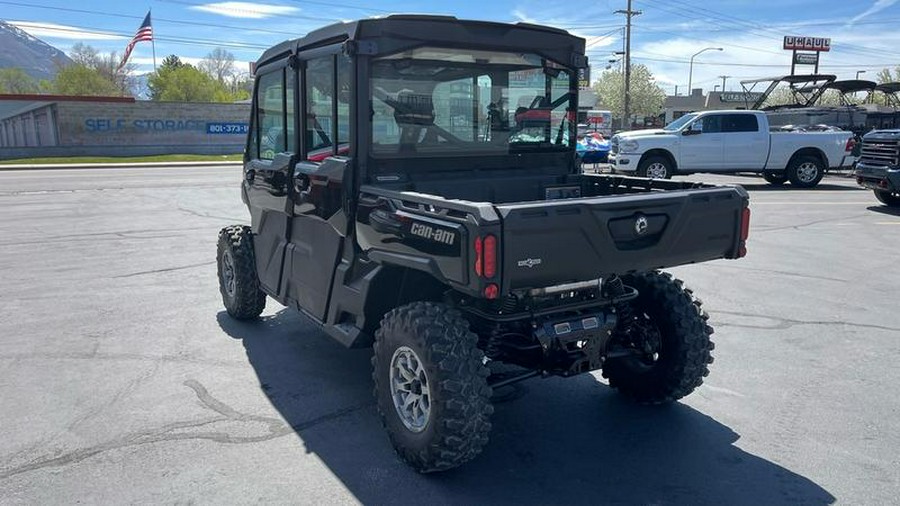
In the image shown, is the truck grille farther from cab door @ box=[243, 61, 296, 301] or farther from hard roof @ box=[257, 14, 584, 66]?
cab door @ box=[243, 61, 296, 301]

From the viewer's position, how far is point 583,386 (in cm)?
493

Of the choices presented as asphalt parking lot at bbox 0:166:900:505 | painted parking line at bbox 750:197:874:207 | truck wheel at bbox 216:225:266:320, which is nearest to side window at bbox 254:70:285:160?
truck wheel at bbox 216:225:266:320

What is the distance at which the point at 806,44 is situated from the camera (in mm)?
57812

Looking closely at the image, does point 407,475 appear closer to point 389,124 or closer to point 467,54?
point 389,124

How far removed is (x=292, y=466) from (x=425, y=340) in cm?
106

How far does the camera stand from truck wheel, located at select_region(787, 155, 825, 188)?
1858 centimetres

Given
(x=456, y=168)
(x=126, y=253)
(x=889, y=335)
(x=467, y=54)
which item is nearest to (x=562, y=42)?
(x=467, y=54)

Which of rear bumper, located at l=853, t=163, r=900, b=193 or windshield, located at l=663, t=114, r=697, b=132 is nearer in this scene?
rear bumper, located at l=853, t=163, r=900, b=193

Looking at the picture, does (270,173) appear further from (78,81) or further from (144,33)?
(78,81)

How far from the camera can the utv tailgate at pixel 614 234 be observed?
3.16 metres

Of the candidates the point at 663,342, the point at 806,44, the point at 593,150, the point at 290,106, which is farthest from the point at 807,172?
the point at 806,44

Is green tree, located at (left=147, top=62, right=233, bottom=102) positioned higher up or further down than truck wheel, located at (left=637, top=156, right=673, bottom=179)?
higher up

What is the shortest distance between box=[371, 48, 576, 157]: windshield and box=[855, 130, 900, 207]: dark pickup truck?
1096cm

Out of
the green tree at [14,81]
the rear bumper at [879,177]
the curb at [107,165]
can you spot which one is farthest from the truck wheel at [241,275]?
the green tree at [14,81]
